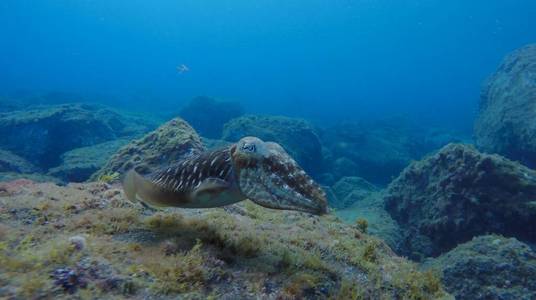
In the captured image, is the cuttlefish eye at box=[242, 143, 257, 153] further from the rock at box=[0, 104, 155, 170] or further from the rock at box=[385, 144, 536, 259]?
the rock at box=[0, 104, 155, 170]

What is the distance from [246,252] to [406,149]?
30780mm

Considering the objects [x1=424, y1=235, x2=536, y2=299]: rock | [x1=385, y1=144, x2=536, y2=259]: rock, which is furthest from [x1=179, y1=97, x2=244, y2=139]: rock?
[x1=424, y1=235, x2=536, y2=299]: rock

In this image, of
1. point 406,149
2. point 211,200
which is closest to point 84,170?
point 211,200

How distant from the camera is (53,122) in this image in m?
20.5

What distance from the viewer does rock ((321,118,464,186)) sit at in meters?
27.7

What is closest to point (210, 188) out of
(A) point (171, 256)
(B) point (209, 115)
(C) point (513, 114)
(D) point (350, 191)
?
(A) point (171, 256)

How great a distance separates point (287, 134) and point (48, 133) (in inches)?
527

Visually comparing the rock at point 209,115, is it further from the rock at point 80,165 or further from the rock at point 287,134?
the rock at point 80,165

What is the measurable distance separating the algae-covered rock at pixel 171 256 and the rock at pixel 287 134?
1662 centimetres

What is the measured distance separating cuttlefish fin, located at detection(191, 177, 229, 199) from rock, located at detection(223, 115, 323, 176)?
17692 mm

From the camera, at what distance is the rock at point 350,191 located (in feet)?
60.0

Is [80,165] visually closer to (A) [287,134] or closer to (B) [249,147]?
(A) [287,134]

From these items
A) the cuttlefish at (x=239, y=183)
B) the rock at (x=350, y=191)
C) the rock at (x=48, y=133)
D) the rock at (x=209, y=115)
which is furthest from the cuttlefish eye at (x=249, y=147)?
the rock at (x=209, y=115)

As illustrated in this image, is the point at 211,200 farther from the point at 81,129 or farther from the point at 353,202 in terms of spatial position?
the point at 81,129
